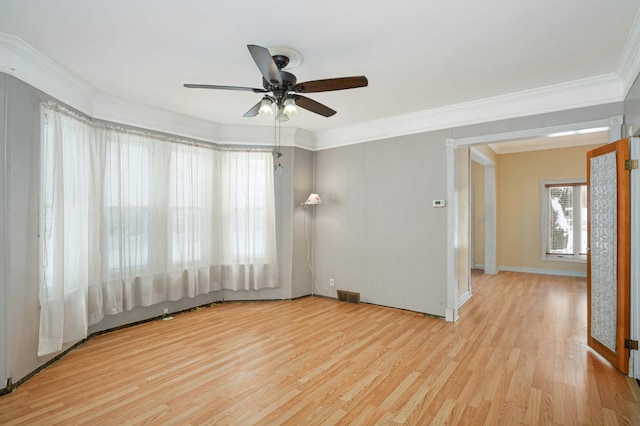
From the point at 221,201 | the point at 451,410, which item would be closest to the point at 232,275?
the point at 221,201

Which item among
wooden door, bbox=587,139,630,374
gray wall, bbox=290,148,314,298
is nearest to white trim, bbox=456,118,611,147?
wooden door, bbox=587,139,630,374

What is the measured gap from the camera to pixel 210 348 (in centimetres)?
339

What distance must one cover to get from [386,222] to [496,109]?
80.7 inches

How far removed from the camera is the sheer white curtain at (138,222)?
3020mm

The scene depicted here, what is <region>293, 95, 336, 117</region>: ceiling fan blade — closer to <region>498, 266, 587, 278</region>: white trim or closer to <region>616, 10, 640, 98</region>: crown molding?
<region>616, 10, 640, 98</region>: crown molding

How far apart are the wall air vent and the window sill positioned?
16.8ft

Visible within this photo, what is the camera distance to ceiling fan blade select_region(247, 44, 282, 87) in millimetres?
2047

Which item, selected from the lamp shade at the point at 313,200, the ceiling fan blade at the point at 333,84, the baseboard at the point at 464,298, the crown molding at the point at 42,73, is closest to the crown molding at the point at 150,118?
the crown molding at the point at 42,73

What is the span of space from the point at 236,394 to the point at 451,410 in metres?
1.64

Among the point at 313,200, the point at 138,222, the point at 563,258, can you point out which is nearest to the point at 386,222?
the point at 313,200

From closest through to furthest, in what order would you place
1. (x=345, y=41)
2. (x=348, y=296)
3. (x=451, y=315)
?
(x=345, y=41) → (x=451, y=315) → (x=348, y=296)

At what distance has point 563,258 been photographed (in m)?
7.22

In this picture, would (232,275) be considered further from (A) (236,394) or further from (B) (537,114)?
(B) (537,114)

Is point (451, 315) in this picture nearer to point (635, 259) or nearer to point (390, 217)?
point (390, 217)
